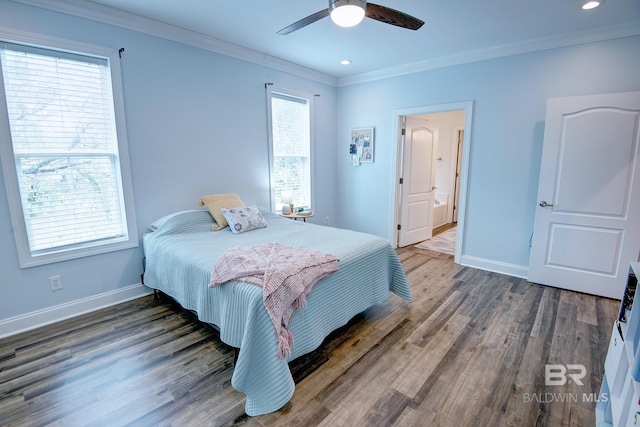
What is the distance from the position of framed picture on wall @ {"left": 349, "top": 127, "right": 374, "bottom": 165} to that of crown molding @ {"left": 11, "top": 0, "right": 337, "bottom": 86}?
4.27 feet

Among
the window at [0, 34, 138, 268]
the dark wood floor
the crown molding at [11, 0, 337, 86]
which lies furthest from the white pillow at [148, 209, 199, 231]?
the crown molding at [11, 0, 337, 86]

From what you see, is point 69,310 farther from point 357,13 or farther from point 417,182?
point 417,182

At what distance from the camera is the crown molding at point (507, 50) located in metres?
2.82

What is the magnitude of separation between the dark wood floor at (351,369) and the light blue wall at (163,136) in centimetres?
37

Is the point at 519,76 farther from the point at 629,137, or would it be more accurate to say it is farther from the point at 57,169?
the point at 57,169

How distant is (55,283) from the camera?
2545mm

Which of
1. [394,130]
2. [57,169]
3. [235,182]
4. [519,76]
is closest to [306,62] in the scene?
[394,130]

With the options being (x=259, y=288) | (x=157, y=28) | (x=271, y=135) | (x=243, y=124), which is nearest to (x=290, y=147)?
(x=271, y=135)

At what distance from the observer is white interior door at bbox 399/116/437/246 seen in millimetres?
4566

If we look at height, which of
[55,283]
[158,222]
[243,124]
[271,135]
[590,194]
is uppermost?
[243,124]

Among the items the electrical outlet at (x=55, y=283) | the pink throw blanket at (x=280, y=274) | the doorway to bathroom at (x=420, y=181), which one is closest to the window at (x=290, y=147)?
the doorway to bathroom at (x=420, y=181)

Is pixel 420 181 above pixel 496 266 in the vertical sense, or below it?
above

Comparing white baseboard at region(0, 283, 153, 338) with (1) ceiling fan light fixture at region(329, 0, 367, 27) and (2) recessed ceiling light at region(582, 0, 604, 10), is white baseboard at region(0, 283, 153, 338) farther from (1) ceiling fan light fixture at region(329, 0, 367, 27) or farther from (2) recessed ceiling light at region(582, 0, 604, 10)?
Answer: (2) recessed ceiling light at region(582, 0, 604, 10)

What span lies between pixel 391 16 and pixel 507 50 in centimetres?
226
